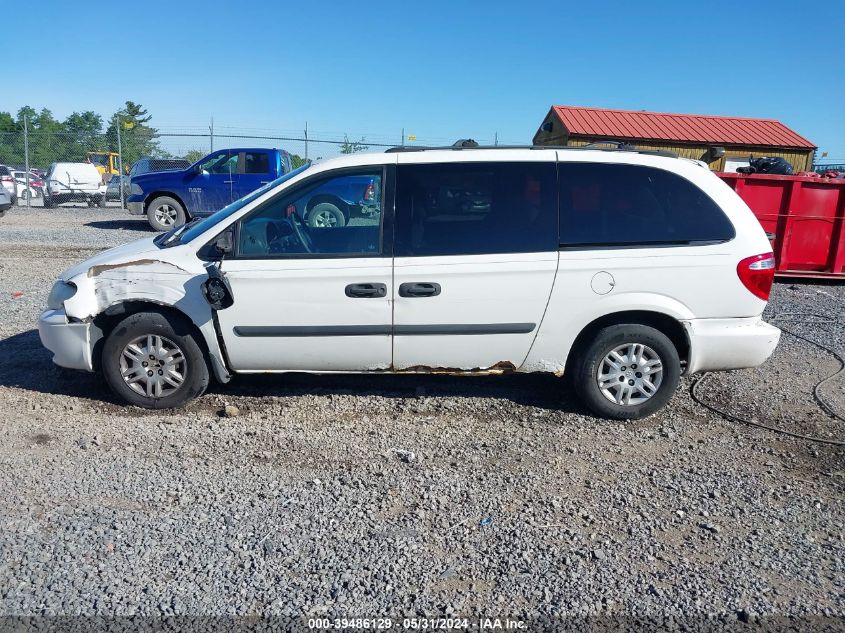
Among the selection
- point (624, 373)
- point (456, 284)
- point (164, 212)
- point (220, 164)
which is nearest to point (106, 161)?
point (164, 212)

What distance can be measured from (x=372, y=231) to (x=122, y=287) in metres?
1.70

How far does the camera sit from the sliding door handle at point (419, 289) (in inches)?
177

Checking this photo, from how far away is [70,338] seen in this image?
15.3 ft

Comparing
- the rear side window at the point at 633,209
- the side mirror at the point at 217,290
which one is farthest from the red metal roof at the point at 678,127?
the side mirror at the point at 217,290

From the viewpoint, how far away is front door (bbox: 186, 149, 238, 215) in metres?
15.4

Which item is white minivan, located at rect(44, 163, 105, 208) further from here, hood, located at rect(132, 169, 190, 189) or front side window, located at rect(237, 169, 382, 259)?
front side window, located at rect(237, 169, 382, 259)

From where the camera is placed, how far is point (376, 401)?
5086 mm

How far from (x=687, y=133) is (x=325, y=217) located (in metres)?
22.5

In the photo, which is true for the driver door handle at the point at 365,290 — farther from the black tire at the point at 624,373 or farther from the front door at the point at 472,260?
the black tire at the point at 624,373

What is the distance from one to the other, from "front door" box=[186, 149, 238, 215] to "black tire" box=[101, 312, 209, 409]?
11.2 metres

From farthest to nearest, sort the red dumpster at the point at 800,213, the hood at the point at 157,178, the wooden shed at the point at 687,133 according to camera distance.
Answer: the wooden shed at the point at 687,133 → the hood at the point at 157,178 → the red dumpster at the point at 800,213

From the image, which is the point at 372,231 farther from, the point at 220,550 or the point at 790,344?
the point at 790,344

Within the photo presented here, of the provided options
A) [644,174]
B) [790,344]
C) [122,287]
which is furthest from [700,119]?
[122,287]

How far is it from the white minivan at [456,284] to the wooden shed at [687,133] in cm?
1908
